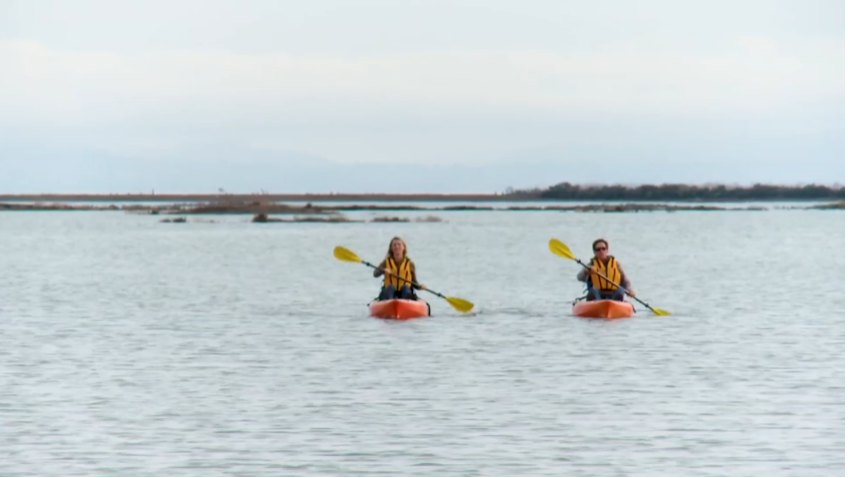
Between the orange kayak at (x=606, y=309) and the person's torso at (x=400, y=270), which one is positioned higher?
the person's torso at (x=400, y=270)

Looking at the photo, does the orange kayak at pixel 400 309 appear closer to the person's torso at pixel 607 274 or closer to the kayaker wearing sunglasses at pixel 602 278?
the kayaker wearing sunglasses at pixel 602 278

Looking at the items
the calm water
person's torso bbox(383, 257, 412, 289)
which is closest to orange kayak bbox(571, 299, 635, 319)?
the calm water

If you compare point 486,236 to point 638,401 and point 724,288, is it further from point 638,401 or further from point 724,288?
point 638,401

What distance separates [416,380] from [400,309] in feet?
20.5

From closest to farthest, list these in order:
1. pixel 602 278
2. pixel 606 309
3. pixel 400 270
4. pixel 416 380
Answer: pixel 416 380, pixel 400 270, pixel 602 278, pixel 606 309

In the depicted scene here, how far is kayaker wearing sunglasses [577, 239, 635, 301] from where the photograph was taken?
2189cm

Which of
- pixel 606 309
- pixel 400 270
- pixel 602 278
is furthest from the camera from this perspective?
pixel 606 309

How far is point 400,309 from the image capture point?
22688 millimetres

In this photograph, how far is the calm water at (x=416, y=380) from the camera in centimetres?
1202

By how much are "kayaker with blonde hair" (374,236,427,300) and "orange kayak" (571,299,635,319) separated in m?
2.62

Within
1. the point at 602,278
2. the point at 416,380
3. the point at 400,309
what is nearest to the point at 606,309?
the point at 602,278

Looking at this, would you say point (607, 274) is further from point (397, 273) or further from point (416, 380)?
point (416, 380)

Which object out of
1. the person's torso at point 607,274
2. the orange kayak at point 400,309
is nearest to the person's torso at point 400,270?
the orange kayak at point 400,309

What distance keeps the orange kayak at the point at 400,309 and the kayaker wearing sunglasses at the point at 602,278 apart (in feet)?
8.33
